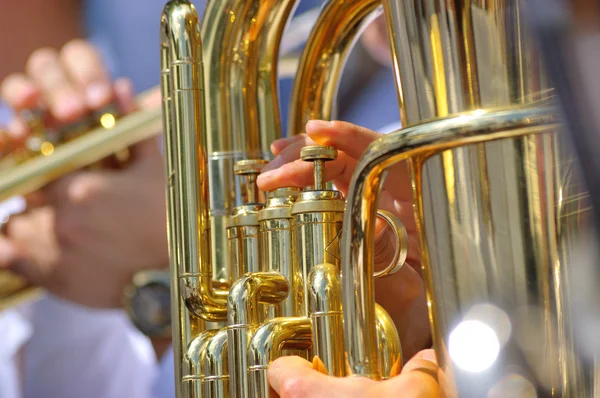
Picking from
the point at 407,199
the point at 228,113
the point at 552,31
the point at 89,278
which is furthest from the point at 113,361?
the point at 552,31

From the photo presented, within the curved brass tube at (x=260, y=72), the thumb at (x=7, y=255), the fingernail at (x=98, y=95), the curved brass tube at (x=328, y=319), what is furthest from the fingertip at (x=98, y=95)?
the curved brass tube at (x=328, y=319)

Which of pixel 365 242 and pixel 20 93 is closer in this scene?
pixel 365 242

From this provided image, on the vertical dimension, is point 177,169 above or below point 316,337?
above

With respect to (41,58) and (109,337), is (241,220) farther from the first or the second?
(41,58)

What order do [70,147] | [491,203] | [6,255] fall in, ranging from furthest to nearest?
[6,255] < [70,147] < [491,203]

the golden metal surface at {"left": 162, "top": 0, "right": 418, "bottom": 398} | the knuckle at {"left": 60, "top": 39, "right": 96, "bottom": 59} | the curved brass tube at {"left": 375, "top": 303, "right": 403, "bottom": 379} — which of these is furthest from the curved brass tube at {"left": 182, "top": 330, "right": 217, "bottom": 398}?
the knuckle at {"left": 60, "top": 39, "right": 96, "bottom": 59}

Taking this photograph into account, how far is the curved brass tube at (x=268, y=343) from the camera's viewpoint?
1.31ft

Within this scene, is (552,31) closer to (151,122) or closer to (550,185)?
(550,185)

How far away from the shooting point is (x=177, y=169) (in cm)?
49

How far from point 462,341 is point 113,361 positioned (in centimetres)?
101

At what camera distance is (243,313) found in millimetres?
425

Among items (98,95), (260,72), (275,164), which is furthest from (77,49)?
(275,164)

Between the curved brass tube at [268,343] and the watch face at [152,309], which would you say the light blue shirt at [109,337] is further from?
the curved brass tube at [268,343]

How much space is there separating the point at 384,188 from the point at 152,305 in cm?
78
